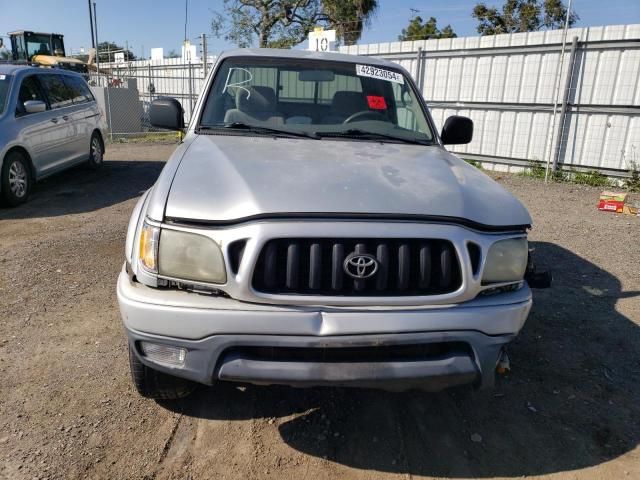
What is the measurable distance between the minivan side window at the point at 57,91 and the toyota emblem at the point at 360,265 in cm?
747

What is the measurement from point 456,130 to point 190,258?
8.25 ft

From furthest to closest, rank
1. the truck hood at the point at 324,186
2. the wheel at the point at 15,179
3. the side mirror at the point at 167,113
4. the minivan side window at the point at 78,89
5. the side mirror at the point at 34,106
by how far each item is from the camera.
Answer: the minivan side window at the point at 78,89
the side mirror at the point at 34,106
the wheel at the point at 15,179
the side mirror at the point at 167,113
the truck hood at the point at 324,186

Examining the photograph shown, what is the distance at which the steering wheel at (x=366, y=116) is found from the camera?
363cm

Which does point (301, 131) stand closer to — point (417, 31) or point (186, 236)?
point (186, 236)

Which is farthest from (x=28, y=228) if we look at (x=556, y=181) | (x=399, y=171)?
(x=556, y=181)

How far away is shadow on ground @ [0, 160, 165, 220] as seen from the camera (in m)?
6.98

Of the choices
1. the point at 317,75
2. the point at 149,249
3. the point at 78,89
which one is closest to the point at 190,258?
the point at 149,249

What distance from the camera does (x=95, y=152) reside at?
9594mm

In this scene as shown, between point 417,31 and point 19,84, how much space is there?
3906 centimetres

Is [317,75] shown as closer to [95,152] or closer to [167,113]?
[167,113]

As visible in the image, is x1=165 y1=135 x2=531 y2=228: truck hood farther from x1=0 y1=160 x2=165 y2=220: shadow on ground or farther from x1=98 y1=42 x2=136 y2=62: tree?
x1=98 y1=42 x2=136 y2=62: tree

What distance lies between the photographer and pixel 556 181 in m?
9.93

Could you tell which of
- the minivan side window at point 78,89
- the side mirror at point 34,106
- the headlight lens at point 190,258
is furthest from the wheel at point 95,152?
the headlight lens at point 190,258

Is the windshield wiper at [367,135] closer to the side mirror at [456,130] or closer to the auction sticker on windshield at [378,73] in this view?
the side mirror at [456,130]
